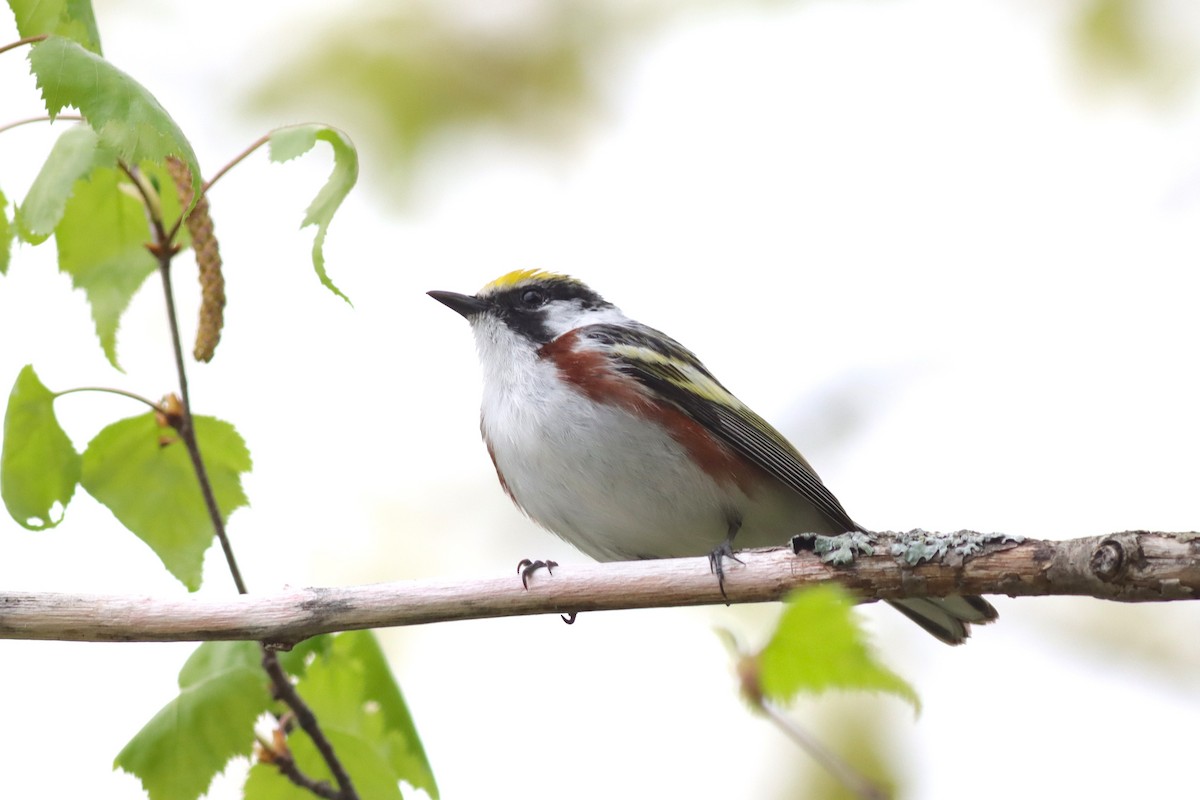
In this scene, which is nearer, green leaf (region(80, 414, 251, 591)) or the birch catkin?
green leaf (region(80, 414, 251, 591))

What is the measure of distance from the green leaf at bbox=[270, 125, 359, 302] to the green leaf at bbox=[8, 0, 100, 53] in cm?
46

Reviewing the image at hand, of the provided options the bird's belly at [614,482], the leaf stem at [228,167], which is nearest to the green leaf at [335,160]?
the leaf stem at [228,167]

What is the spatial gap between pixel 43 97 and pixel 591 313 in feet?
11.5

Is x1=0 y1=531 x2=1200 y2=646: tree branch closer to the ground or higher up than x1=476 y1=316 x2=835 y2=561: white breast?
closer to the ground

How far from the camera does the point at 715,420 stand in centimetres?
475

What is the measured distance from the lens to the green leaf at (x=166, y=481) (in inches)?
127

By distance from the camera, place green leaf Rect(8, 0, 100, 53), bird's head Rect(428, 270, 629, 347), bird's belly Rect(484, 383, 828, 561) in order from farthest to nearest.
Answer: bird's head Rect(428, 270, 629, 347)
bird's belly Rect(484, 383, 828, 561)
green leaf Rect(8, 0, 100, 53)

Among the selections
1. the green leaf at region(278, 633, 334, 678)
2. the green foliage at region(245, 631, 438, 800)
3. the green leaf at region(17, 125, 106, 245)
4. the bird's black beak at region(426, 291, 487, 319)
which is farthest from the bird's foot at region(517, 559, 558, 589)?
the bird's black beak at region(426, 291, 487, 319)

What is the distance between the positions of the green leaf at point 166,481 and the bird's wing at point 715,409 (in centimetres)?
183

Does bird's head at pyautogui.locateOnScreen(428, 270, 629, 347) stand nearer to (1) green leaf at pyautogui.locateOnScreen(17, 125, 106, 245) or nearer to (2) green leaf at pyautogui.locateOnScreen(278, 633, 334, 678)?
(2) green leaf at pyautogui.locateOnScreen(278, 633, 334, 678)

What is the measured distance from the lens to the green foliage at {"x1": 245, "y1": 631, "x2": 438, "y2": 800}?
3.26 m

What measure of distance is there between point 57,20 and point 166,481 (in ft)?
3.99

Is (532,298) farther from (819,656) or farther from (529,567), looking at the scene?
(819,656)

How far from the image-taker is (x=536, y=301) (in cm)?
550
